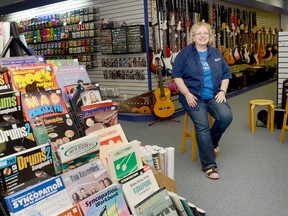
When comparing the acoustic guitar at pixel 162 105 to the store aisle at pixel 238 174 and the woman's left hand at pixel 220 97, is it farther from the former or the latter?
the woman's left hand at pixel 220 97

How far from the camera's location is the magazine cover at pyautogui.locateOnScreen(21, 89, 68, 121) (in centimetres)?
156

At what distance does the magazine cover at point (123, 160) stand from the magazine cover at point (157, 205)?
0.59 feet

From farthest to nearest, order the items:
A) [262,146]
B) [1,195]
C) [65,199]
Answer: [262,146] → [65,199] → [1,195]

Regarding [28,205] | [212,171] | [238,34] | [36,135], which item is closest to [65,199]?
[28,205]

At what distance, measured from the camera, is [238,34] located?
28.3ft

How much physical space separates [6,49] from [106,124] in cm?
80

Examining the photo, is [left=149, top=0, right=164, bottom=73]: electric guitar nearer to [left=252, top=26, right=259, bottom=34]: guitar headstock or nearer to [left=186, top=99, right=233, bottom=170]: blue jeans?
[left=186, top=99, right=233, bottom=170]: blue jeans

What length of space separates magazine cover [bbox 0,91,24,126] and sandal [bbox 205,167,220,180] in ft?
Answer: 6.27

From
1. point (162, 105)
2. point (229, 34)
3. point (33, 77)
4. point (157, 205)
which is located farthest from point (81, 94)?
point (229, 34)

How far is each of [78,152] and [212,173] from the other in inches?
67.7

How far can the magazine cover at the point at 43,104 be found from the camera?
1559 millimetres

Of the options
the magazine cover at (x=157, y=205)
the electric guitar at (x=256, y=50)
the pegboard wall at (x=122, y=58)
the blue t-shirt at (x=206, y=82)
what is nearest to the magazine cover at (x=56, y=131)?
the magazine cover at (x=157, y=205)

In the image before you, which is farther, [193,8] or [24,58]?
[193,8]

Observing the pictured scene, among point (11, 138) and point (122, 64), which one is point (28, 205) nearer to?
point (11, 138)
